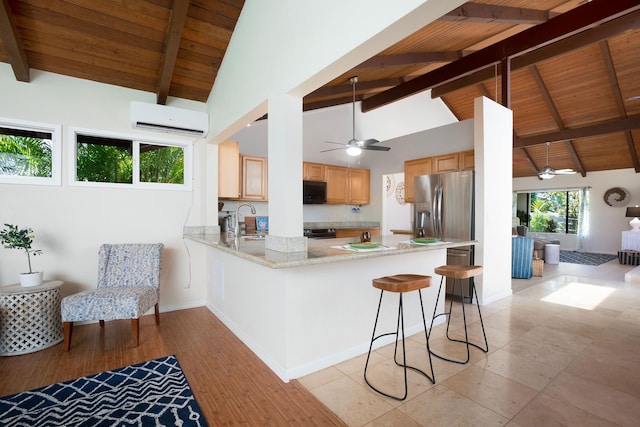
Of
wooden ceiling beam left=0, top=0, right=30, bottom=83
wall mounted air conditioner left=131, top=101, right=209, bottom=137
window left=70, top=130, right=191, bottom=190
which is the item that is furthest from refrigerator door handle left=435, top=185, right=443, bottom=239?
wooden ceiling beam left=0, top=0, right=30, bottom=83

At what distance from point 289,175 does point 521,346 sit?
256 cm

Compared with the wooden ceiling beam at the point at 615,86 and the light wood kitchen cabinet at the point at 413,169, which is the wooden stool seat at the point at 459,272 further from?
the wooden ceiling beam at the point at 615,86

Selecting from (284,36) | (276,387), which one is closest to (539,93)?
(284,36)

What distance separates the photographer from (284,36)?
7.34 feet

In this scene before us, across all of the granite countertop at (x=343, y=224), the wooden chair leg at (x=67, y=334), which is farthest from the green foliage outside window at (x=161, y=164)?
the granite countertop at (x=343, y=224)

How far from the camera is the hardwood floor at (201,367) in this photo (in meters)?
1.81

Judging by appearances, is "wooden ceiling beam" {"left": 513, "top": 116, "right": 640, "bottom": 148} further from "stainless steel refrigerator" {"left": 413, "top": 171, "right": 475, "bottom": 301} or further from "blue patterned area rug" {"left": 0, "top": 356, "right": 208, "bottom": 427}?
"blue patterned area rug" {"left": 0, "top": 356, "right": 208, "bottom": 427}

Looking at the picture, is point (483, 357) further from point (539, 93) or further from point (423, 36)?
point (539, 93)

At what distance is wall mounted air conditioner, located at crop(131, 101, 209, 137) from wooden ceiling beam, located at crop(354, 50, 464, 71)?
2165mm

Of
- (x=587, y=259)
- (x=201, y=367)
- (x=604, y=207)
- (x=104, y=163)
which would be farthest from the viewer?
(x=604, y=207)

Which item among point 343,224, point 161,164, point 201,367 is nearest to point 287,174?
point 201,367

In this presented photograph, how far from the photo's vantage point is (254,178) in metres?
5.03

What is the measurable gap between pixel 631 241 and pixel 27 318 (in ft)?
36.7

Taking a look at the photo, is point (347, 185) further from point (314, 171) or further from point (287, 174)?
point (287, 174)
